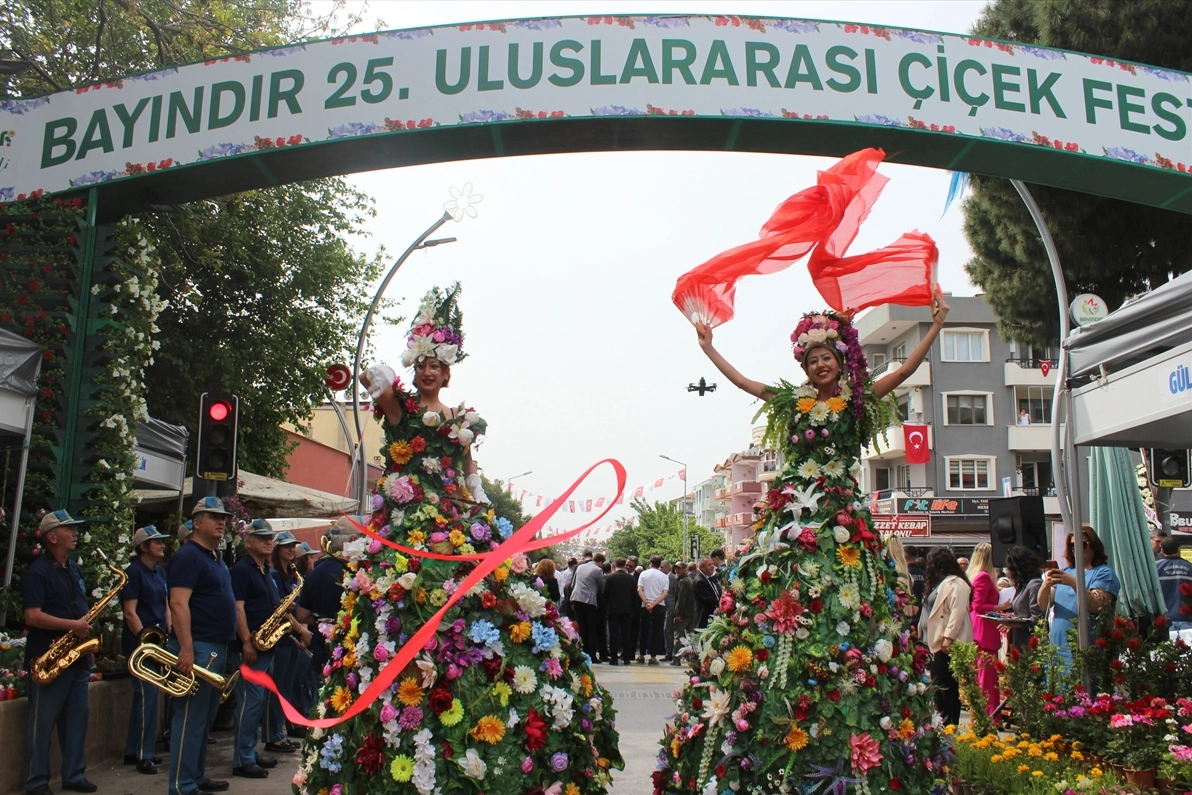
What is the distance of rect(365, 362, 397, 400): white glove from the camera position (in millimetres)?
4777

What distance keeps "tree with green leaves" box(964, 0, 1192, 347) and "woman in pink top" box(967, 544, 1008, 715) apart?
6519 mm

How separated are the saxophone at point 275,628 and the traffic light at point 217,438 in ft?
5.58

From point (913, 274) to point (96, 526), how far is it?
6.90 m

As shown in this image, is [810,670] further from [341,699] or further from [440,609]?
[341,699]

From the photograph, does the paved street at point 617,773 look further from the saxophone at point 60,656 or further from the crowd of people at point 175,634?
the saxophone at point 60,656

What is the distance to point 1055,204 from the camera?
15273 millimetres

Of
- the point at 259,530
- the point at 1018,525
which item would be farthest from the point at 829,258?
the point at 1018,525

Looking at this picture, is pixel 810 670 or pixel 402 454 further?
pixel 402 454

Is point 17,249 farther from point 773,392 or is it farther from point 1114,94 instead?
point 1114,94

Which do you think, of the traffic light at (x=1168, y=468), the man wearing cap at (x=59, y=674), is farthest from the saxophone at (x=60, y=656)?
the traffic light at (x=1168, y=468)

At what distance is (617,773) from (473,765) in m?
3.27

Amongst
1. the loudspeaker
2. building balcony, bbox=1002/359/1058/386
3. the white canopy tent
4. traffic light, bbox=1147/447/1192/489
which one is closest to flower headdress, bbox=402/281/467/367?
the white canopy tent

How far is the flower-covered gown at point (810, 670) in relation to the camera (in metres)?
4.30

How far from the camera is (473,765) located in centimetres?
424
